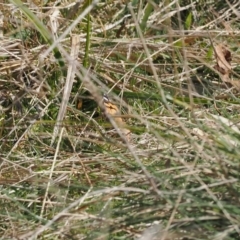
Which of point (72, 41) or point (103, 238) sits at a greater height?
point (72, 41)

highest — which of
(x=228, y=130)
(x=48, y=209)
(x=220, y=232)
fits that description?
(x=228, y=130)

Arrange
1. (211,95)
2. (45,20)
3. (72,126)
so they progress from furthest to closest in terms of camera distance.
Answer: (45,20) → (211,95) → (72,126)

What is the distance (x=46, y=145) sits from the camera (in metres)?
2.07

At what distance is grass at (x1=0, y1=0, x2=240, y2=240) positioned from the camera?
1.45m

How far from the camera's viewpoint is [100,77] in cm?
232

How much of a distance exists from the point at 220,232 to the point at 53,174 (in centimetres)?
65

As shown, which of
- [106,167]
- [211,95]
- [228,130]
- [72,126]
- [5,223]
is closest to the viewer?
[228,130]

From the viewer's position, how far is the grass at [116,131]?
145 cm

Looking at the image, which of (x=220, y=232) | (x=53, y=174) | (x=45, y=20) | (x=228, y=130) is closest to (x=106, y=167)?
(x=53, y=174)

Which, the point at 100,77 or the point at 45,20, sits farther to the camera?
the point at 45,20

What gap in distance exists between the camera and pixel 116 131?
209 centimetres

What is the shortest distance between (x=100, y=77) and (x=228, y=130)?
32.9 inches

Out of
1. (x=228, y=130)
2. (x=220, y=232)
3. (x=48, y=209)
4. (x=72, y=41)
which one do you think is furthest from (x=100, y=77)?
(x=220, y=232)

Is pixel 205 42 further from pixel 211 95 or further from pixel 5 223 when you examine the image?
pixel 5 223
